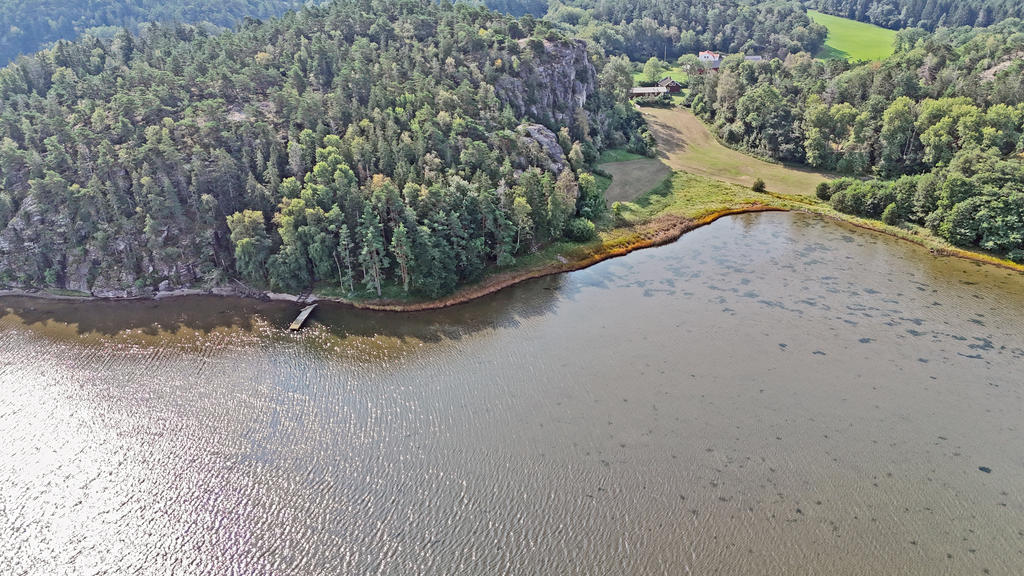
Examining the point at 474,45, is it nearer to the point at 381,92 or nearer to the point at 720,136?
the point at 381,92

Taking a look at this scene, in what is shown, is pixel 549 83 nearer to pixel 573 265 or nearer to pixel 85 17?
pixel 573 265

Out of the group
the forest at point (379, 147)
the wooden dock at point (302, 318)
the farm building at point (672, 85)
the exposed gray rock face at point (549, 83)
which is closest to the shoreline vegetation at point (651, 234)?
the forest at point (379, 147)

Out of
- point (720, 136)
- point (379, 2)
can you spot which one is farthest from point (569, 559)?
point (379, 2)

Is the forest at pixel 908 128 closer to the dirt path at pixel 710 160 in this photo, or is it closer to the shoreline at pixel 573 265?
the shoreline at pixel 573 265

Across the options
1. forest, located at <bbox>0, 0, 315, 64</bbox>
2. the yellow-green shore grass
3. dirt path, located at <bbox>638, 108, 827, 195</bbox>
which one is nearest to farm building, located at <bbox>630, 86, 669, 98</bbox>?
dirt path, located at <bbox>638, 108, 827, 195</bbox>

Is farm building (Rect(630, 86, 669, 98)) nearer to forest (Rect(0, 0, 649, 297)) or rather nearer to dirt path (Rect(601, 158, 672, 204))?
dirt path (Rect(601, 158, 672, 204))

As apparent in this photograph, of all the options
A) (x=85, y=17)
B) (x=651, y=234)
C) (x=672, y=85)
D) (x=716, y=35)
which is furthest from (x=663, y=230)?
(x=85, y=17)
